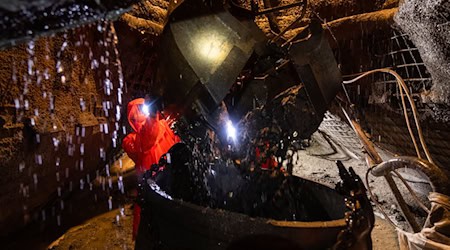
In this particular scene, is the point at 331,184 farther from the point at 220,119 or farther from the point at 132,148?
the point at 132,148

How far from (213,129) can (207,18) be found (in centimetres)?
89

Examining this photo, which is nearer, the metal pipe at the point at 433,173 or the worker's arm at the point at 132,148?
the metal pipe at the point at 433,173

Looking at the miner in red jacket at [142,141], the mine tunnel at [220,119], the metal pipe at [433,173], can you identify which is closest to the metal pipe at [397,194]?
the mine tunnel at [220,119]

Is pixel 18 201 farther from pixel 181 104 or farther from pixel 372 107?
pixel 372 107

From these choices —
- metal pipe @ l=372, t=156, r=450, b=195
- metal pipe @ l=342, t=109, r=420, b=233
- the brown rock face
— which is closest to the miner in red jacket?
the brown rock face

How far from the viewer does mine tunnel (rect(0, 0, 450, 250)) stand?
5.80ft

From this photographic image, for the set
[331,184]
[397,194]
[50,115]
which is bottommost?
[331,184]

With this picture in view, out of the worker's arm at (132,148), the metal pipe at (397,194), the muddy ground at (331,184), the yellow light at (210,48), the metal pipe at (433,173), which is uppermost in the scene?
the yellow light at (210,48)

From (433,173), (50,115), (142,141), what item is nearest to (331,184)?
(433,173)

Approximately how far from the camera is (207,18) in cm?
184

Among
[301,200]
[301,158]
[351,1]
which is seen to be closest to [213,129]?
[301,200]

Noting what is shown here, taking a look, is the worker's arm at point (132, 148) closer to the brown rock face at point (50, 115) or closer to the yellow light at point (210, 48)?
the brown rock face at point (50, 115)

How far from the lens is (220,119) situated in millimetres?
2219

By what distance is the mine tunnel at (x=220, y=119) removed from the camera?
1769 mm
